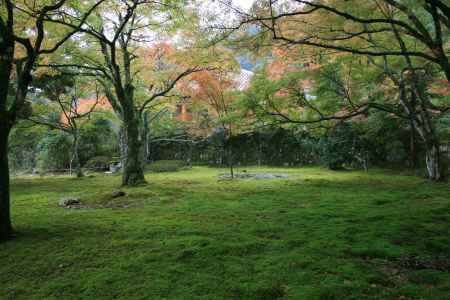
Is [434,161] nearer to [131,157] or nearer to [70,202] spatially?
[131,157]

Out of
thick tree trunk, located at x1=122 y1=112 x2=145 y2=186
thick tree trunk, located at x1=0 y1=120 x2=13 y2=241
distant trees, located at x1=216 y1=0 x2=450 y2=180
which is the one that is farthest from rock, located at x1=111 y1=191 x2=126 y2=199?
distant trees, located at x1=216 y1=0 x2=450 y2=180

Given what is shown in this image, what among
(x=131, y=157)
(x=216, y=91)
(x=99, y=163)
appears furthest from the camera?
(x=99, y=163)

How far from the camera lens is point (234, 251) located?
3.54 metres

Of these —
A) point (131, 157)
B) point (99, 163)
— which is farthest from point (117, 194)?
point (99, 163)

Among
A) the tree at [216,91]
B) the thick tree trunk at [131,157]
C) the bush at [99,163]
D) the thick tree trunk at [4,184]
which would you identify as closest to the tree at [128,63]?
the thick tree trunk at [131,157]

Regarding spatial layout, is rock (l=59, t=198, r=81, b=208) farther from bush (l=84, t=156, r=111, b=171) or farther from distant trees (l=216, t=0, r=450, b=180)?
bush (l=84, t=156, r=111, b=171)

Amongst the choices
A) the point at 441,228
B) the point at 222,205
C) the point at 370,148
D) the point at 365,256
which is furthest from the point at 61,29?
the point at 370,148

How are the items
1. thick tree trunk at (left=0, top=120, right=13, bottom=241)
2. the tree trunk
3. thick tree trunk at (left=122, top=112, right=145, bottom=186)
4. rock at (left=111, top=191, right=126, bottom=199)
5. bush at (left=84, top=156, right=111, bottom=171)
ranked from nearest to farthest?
thick tree trunk at (left=0, top=120, right=13, bottom=241), rock at (left=111, top=191, right=126, bottom=199), the tree trunk, thick tree trunk at (left=122, top=112, right=145, bottom=186), bush at (left=84, top=156, right=111, bottom=171)

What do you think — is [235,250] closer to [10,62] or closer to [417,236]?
[417,236]

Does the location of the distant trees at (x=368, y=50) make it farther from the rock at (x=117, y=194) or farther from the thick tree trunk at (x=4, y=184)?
the rock at (x=117, y=194)

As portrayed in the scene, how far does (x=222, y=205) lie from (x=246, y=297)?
12.9ft

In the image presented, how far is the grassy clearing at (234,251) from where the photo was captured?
8.63ft

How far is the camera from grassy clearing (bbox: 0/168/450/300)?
2631mm

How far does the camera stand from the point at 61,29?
766 cm
